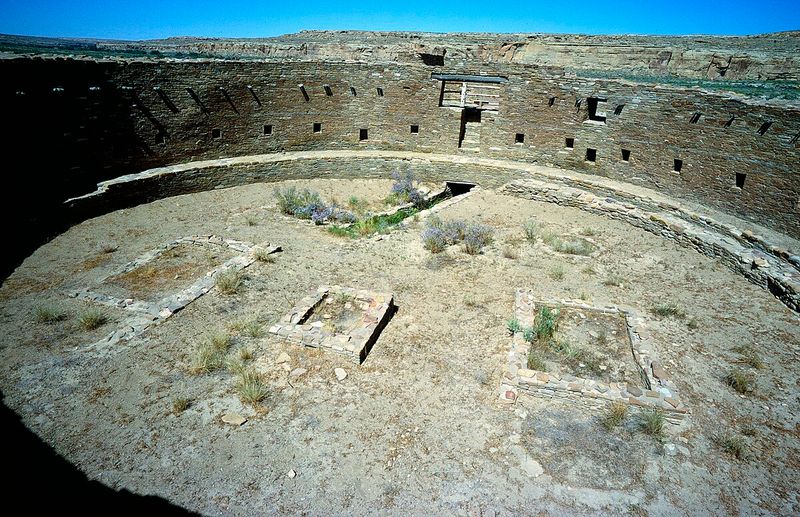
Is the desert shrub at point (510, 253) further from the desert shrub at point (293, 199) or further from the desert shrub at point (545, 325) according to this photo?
the desert shrub at point (293, 199)

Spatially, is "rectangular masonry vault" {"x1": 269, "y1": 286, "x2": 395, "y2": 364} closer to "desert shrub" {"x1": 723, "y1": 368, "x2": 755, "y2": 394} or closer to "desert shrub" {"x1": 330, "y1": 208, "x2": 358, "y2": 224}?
"desert shrub" {"x1": 330, "y1": 208, "x2": 358, "y2": 224}

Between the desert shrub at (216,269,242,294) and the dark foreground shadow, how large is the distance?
3.91m

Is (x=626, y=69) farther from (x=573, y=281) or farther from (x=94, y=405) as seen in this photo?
(x=94, y=405)

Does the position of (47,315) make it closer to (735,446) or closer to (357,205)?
(357,205)

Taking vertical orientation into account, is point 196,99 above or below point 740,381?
above

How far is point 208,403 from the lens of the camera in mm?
6312

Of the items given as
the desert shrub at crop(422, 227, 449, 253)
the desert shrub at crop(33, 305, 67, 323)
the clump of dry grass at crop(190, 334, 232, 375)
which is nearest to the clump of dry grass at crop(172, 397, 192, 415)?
the clump of dry grass at crop(190, 334, 232, 375)

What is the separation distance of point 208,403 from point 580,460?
→ 502 cm

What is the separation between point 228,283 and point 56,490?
449 cm

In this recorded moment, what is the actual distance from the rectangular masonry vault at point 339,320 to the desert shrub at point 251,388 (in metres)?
1.02

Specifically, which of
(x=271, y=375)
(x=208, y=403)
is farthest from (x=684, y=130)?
(x=208, y=403)

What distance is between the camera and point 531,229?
12117mm

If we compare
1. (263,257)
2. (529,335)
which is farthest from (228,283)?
(529,335)

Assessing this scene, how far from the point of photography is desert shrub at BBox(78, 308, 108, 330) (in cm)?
772
